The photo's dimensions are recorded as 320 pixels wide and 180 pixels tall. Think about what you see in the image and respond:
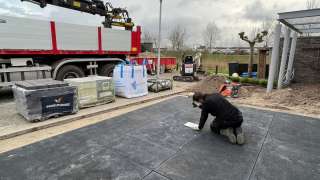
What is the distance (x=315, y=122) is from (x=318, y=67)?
5.26m

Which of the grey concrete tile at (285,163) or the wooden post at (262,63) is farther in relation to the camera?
the wooden post at (262,63)

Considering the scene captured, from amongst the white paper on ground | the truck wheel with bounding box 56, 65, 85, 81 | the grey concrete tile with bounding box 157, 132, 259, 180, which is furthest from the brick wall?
the truck wheel with bounding box 56, 65, 85, 81

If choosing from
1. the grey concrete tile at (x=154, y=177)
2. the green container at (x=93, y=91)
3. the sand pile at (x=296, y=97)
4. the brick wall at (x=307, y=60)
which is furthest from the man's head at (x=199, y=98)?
the brick wall at (x=307, y=60)

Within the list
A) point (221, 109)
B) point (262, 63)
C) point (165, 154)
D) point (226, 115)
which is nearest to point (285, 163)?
point (226, 115)

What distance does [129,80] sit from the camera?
606cm

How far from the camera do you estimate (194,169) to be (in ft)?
8.09

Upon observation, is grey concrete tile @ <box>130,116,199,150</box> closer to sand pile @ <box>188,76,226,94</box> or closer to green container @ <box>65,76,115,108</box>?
green container @ <box>65,76,115,108</box>

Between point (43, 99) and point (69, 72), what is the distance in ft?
8.49

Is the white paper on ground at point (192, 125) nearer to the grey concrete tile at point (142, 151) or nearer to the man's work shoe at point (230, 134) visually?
the man's work shoe at point (230, 134)

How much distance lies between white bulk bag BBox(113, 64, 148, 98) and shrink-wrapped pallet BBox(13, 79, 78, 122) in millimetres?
1862

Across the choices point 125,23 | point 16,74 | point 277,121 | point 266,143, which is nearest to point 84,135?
point 266,143

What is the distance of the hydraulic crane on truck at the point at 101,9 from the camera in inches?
245

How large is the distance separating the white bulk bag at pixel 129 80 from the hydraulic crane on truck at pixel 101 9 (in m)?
2.70

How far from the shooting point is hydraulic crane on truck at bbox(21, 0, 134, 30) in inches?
245
